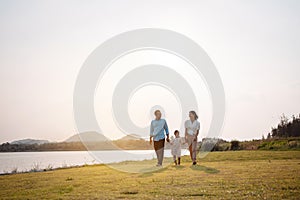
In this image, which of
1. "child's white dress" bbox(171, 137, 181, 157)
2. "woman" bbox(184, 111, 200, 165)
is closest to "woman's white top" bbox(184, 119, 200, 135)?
"woman" bbox(184, 111, 200, 165)

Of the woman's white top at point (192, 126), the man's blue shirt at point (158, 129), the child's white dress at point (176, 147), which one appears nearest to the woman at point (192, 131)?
the woman's white top at point (192, 126)

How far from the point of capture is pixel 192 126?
18.9 metres

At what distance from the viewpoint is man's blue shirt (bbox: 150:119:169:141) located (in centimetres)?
1873

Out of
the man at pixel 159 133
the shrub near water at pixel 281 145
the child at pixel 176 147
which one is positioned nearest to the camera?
the man at pixel 159 133

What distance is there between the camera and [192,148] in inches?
A: 739

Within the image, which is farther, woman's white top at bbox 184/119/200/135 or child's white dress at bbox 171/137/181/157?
child's white dress at bbox 171/137/181/157

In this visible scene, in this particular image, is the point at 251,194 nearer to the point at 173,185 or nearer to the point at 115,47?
the point at 173,185

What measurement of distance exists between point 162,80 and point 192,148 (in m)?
7.24

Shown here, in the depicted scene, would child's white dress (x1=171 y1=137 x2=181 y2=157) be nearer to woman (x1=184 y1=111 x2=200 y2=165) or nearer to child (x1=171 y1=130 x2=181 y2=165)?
child (x1=171 y1=130 x2=181 y2=165)

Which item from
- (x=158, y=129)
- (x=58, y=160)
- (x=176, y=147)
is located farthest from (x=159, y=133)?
(x=58, y=160)

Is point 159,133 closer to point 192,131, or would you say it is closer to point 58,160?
point 192,131

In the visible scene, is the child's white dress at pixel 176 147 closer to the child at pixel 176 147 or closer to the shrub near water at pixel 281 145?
the child at pixel 176 147

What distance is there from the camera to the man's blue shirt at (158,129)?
1873 centimetres

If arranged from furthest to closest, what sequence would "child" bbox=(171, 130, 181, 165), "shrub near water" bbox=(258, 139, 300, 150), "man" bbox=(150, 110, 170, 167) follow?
"shrub near water" bbox=(258, 139, 300, 150) → "child" bbox=(171, 130, 181, 165) → "man" bbox=(150, 110, 170, 167)
